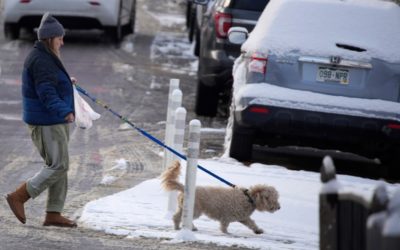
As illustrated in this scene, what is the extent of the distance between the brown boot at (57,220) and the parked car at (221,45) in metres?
5.97

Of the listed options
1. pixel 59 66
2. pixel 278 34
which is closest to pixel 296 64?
pixel 278 34

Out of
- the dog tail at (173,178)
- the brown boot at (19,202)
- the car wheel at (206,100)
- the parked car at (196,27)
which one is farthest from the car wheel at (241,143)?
the parked car at (196,27)

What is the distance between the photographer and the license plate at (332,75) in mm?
10898

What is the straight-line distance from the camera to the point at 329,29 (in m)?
11.3

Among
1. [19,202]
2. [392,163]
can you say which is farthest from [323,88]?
[19,202]

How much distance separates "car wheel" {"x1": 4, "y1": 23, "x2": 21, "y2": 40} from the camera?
20.5m

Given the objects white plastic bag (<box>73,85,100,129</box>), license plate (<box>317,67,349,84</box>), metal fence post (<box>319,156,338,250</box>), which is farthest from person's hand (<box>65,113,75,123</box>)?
metal fence post (<box>319,156,338,250</box>)

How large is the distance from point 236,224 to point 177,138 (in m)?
0.87

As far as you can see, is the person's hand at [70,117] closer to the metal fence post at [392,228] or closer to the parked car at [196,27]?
the metal fence post at [392,228]

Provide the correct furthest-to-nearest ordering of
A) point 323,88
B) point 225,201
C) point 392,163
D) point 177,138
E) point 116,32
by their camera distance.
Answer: point 116,32, point 392,163, point 323,88, point 177,138, point 225,201

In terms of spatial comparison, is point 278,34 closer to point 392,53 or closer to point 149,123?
point 392,53

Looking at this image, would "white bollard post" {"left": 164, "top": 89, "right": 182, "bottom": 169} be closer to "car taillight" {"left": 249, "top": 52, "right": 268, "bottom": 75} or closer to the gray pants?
"car taillight" {"left": 249, "top": 52, "right": 268, "bottom": 75}

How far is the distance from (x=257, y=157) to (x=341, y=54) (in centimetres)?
207

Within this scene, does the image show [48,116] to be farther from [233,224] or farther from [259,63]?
[259,63]
